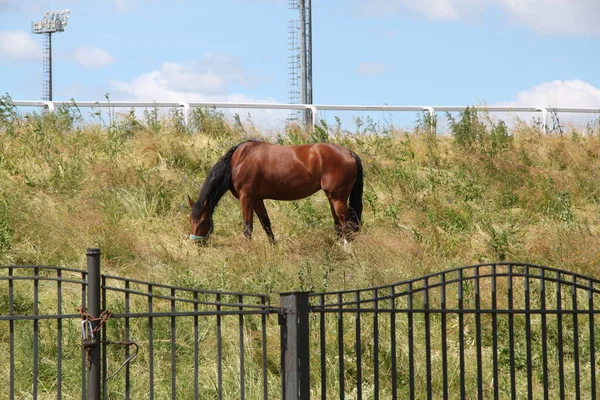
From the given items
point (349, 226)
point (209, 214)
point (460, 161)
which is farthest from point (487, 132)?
point (209, 214)

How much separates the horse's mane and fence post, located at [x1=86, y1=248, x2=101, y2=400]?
Answer: 6795 millimetres

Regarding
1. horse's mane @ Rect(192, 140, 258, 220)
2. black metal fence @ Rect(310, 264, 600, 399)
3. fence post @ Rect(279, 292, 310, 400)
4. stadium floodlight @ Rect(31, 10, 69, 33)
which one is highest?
stadium floodlight @ Rect(31, 10, 69, 33)

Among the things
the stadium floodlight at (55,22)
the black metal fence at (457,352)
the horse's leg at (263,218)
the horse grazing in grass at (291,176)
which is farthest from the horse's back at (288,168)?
the stadium floodlight at (55,22)

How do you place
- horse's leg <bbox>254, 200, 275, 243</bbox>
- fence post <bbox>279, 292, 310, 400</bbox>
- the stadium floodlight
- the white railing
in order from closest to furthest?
fence post <bbox>279, 292, 310, 400</bbox>, horse's leg <bbox>254, 200, 275, 243</bbox>, the white railing, the stadium floodlight

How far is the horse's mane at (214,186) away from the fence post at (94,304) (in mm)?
6795

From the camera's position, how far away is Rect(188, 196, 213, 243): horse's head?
11.1 meters

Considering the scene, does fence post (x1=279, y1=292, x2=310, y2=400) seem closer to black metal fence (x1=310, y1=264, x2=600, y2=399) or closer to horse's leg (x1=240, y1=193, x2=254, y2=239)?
black metal fence (x1=310, y1=264, x2=600, y2=399)

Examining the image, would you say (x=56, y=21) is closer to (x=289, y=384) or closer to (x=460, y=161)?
(x=460, y=161)

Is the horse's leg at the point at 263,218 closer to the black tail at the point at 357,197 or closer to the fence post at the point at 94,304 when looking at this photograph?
the black tail at the point at 357,197

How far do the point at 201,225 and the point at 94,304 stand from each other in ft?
22.6

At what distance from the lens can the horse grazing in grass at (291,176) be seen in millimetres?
11375

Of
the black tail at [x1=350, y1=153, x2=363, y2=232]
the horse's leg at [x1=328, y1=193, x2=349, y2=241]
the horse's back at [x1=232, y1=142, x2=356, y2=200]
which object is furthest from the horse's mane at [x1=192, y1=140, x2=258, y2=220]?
the black tail at [x1=350, y1=153, x2=363, y2=232]

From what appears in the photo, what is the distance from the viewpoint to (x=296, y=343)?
411 centimetres

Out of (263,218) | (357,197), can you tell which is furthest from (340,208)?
(263,218)
